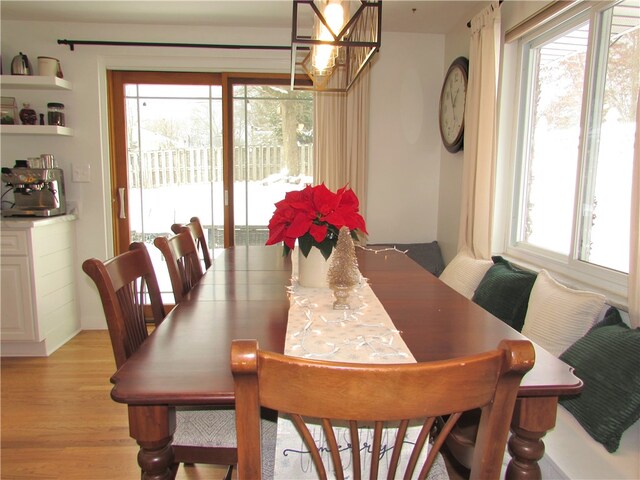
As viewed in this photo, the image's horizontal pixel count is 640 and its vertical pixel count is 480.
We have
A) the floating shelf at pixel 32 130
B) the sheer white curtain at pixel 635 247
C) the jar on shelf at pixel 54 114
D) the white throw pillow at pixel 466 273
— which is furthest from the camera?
the jar on shelf at pixel 54 114

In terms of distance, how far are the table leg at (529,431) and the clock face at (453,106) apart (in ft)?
8.30

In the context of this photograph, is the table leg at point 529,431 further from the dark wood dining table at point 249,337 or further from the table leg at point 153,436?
the table leg at point 153,436

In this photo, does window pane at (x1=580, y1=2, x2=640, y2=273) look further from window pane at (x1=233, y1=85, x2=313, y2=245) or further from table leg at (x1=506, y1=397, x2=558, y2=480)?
window pane at (x1=233, y1=85, x2=313, y2=245)

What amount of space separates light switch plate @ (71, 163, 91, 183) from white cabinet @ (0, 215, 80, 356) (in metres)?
0.37

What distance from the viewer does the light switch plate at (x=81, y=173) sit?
3627 mm

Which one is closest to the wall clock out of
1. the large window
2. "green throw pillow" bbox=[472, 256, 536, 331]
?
the large window

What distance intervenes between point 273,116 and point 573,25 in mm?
2283

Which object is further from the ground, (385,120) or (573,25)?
(573,25)

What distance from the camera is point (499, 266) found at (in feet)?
8.18

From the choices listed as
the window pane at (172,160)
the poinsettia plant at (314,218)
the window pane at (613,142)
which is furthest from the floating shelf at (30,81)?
the window pane at (613,142)

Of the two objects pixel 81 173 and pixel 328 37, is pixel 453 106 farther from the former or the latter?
pixel 81 173

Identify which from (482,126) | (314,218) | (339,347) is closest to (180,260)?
(314,218)

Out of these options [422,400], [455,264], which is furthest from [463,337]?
[455,264]

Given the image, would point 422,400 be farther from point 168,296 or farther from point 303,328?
point 168,296
